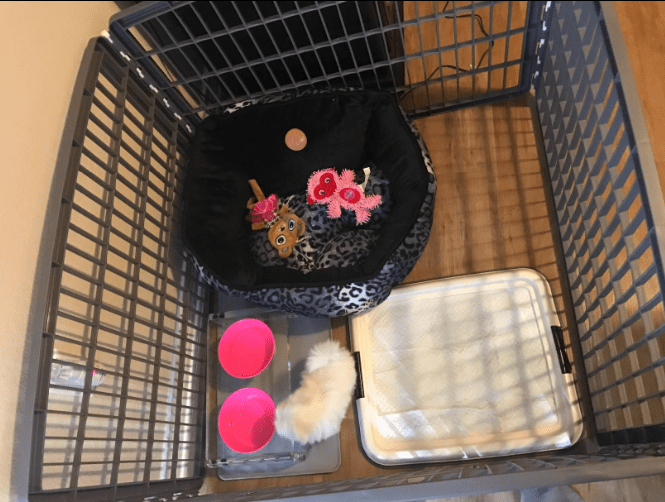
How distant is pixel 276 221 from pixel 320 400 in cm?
46

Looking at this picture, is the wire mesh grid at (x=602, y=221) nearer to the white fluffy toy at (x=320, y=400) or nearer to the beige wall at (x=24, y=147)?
the white fluffy toy at (x=320, y=400)

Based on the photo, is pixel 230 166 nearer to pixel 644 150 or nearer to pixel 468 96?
pixel 468 96

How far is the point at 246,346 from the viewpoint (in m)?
1.29

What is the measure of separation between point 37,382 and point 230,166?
702 millimetres

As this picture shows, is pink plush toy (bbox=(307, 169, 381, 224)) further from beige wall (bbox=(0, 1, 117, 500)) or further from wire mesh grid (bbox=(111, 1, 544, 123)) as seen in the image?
beige wall (bbox=(0, 1, 117, 500))

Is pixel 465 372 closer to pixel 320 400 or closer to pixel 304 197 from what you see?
pixel 320 400

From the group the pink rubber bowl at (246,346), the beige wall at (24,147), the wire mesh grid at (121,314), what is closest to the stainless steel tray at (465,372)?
the pink rubber bowl at (246,346)

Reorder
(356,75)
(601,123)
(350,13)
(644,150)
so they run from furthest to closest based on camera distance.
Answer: (356,75) → (350,13) → (601,123) → (644,150)

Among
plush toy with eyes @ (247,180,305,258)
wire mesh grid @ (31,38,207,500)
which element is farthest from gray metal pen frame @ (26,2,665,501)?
plush toy with eyes @ (247,180,305,258)

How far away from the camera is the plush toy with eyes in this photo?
1295mm

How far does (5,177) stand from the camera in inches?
36.0

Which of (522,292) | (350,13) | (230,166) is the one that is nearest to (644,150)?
(522,292)

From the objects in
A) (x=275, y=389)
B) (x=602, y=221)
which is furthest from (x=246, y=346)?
(x=602, y=221)

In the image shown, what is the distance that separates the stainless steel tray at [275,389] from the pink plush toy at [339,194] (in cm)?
29
